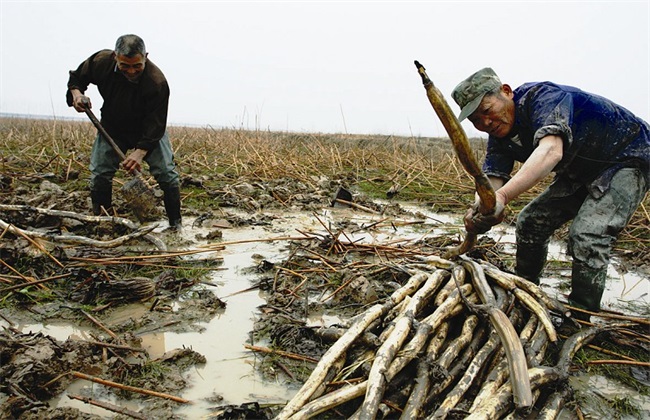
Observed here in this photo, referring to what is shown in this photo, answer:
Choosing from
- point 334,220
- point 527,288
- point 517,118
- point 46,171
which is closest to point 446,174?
point 334,220

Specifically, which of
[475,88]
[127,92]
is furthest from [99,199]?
[475,88]

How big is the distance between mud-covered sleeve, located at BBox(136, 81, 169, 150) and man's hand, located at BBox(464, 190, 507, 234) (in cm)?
303

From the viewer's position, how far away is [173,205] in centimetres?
447

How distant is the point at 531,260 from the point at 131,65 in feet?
12.0

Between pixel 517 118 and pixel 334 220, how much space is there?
2.88m

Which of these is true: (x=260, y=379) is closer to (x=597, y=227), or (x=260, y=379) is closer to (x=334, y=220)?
(x=597, y=227)

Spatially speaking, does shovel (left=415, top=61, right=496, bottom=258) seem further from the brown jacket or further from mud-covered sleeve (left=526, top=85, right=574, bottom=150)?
the brown jacket

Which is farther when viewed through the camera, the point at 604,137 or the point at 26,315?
the point at 604,137

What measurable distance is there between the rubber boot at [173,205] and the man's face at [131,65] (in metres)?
1.09

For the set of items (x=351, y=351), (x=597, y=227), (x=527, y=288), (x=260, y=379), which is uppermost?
(x=597, y=227)

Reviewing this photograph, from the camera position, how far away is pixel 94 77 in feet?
13.7

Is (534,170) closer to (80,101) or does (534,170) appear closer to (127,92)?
(127,92)

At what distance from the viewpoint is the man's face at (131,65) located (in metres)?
3.84

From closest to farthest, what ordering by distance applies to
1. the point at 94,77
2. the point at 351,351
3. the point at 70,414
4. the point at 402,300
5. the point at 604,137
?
the point at 70,414
the point at 351,351
the point at 402,300
the point at 604,137
the point at 94,77
